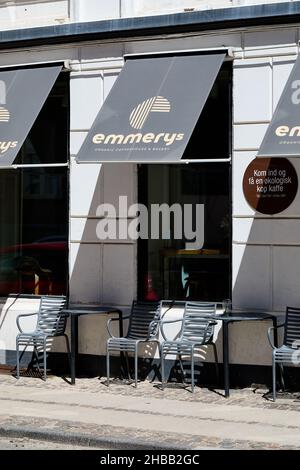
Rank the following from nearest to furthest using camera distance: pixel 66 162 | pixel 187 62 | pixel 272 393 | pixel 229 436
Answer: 1. pixel 229 436
2. pixel 272 393
3. pixel 187 62
4. pixel 66 162

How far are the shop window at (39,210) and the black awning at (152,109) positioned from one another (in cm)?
132

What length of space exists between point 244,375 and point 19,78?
5439 mm

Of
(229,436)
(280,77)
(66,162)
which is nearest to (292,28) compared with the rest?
(280,77)

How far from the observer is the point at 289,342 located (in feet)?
41.2

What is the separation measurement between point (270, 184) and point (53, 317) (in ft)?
12.0

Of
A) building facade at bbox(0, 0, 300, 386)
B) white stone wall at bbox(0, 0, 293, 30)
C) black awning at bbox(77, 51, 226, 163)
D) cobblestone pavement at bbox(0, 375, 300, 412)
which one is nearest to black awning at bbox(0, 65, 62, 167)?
building facade at bbox(0, 0, 300, 386)

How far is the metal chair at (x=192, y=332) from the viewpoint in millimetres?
12984

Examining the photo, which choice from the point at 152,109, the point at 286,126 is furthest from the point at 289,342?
the point at 152,109

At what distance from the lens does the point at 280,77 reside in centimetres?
1292

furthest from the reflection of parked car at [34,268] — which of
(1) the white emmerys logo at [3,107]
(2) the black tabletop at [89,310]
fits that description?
(1) the white emmerys logo at [3,107]

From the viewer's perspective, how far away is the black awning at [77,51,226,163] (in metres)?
12.7

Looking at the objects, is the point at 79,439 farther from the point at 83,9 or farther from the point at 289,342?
the point at 83,9

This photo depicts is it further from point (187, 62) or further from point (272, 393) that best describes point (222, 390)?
point (187, 62)

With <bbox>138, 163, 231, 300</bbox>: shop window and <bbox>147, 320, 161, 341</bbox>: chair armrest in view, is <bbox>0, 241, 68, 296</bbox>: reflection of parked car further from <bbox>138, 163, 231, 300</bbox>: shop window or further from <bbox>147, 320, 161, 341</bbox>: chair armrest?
<bbox>147, 320, 161, 341</bbox>: chair armrest
